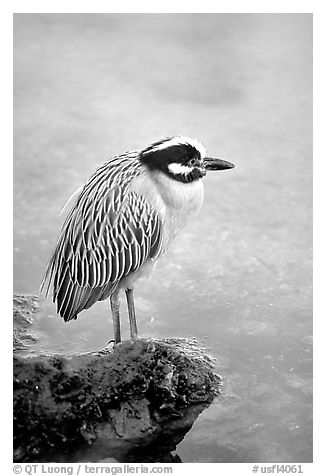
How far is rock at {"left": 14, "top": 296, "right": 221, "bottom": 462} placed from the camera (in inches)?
178

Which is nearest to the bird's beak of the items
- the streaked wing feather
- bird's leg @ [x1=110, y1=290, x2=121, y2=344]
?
the streaked wing feather

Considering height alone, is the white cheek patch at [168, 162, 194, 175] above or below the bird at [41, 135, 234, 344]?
above

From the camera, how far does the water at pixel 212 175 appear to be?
536 cm

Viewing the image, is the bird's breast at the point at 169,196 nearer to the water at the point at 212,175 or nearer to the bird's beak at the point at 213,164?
the bird's beak at the point at 213,164

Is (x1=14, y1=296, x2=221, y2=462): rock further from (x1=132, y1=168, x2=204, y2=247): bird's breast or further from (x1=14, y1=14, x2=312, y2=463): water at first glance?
(x1=132, y1=168, x2=204, y2=247): bird's breast

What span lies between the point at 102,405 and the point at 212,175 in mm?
3719

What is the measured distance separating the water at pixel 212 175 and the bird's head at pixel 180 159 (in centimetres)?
127

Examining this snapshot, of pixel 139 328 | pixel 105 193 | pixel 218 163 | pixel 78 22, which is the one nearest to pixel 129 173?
pixel 105 193

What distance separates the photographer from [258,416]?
16.7 ft

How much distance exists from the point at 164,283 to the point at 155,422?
5.99ft

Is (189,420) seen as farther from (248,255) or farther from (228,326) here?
(248,255)

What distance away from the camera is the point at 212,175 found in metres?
7.92

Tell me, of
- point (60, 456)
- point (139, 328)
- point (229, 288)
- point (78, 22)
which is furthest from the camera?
point (78, 22)

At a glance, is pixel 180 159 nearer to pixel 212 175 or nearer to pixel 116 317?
pixel 116 317
